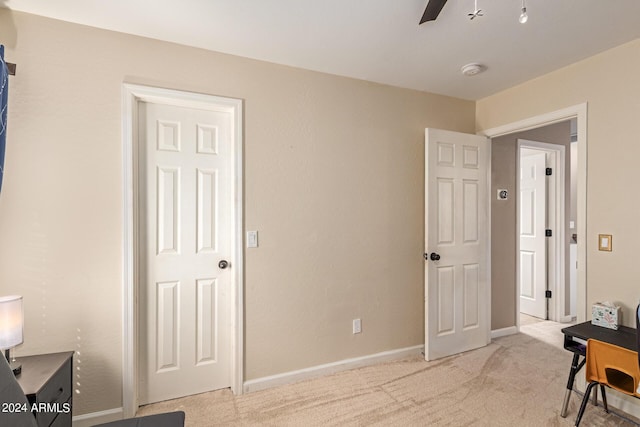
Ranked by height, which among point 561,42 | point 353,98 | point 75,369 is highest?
point 561,42

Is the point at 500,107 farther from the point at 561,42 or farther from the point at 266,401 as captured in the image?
the point at 266,401

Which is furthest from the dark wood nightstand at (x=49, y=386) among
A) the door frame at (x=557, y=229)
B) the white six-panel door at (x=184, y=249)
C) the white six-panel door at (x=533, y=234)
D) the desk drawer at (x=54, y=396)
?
the door frame at (x=557, y=229)

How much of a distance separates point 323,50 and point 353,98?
0.56 m

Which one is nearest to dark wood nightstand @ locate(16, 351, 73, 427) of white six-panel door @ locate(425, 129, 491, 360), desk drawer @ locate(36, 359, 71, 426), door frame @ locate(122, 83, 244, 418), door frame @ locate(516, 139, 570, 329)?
desk drawer @ locate(36, 359, 71, 426)

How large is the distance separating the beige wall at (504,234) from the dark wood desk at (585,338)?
4.11 feet

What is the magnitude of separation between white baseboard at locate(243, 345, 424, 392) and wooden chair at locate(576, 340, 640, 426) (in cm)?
129

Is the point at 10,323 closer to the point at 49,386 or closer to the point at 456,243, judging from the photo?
the point at 49,386

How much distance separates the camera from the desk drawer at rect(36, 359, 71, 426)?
142 centimetres

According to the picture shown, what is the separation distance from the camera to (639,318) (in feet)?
4.71

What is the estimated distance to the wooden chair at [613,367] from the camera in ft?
Answer: 5.52

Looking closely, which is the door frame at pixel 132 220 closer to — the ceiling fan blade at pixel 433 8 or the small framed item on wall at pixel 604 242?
the ceiling fan blade at pixel 433 8

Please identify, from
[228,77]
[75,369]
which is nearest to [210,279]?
[75,369]

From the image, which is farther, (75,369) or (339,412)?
(339,412)

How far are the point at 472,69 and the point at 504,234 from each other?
1.87 metres
